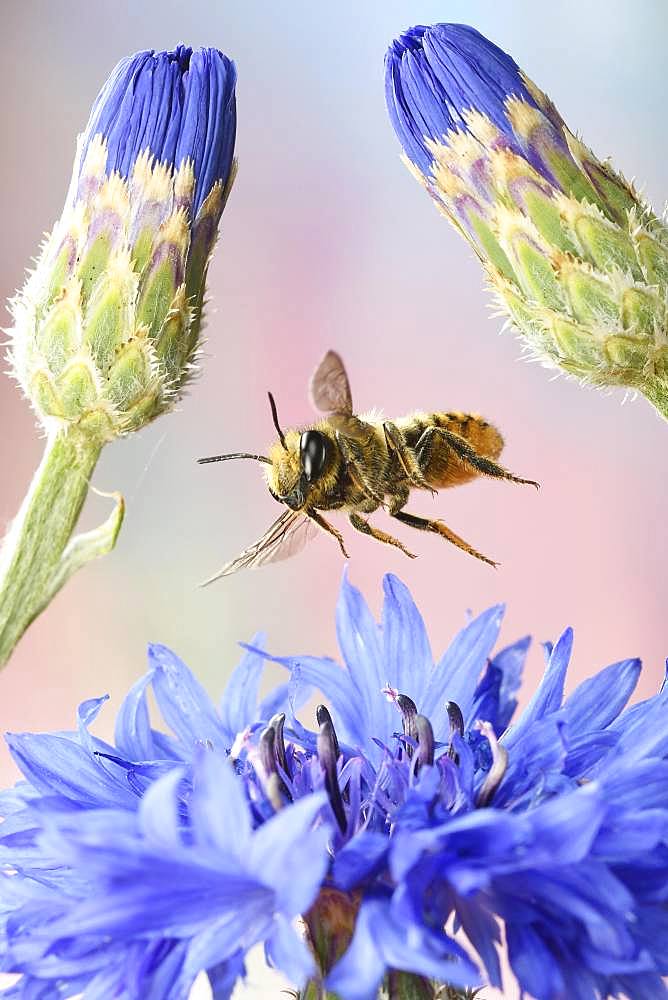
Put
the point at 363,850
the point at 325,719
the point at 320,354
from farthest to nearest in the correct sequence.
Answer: the point at 320,354 < the point at 325,719 < the point at 363,850

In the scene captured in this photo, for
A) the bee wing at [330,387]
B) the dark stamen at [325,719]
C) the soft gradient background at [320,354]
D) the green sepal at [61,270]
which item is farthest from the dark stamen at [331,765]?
the soft gradient background at [320,354]

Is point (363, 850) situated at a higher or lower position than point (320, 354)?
lower

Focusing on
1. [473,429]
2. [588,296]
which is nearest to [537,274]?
[588,296]

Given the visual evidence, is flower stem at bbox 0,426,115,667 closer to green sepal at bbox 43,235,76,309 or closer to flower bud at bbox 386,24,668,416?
green sepal at bbox 43,235,76,309

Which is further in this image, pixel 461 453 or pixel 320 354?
pixel 320 354

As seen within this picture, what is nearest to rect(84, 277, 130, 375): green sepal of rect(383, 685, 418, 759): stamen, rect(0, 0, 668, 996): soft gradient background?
rect(383, 685, 418, 759): stamen

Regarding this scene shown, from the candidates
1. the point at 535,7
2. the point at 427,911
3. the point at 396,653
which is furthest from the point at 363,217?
the point at 427,911

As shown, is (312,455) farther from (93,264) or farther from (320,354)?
(320,354)
